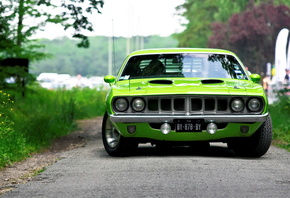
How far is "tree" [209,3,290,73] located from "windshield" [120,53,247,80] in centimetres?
4701

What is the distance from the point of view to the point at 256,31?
60.8 meters

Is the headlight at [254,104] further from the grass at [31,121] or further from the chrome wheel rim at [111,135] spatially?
the grass at [31,121]

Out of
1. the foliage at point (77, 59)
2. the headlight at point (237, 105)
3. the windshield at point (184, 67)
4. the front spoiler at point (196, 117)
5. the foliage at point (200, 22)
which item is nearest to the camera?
the front spoiler at point (196, 117)

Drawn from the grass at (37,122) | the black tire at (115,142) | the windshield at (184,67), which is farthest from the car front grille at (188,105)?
the grass at (37,122)

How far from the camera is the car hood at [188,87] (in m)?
10.2

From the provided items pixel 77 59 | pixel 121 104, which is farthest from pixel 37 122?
pixel 77 59

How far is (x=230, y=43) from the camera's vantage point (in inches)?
2586

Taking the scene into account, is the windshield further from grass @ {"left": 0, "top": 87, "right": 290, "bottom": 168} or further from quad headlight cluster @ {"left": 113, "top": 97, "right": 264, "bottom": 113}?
grass @ {"left": 0, "top": 87, "right": 290, "bottom": 168}

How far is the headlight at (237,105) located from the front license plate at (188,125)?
20.0 inches

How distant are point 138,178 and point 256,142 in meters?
2.74

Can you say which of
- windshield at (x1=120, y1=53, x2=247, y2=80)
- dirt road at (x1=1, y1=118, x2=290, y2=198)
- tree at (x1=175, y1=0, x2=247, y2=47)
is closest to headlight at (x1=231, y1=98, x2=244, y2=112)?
dirt road at (x1=1, y1=118, x2=290, y2=198)

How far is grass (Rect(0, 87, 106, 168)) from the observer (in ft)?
38.5

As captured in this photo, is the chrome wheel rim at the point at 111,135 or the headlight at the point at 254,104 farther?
the chrome wheel rim at the point at 111,135

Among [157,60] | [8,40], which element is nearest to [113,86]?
[157,60]
